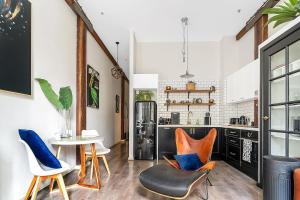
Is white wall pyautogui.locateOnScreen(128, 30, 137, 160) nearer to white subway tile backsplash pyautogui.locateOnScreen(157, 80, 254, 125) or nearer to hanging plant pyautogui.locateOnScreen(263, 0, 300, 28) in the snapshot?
white subway tile backsplash pyautogui.locateOnScreen(157, 80, 254, 125)

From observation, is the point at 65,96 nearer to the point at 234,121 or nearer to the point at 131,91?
the point at 131,91

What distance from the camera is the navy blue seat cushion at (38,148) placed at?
2354 mm

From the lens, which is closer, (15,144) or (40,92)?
(15,144)

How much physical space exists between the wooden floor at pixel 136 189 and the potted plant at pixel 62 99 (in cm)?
90

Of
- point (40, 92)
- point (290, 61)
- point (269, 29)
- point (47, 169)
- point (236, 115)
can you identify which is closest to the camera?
point (47, 169)

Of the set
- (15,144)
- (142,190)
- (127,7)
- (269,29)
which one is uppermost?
(127,7)

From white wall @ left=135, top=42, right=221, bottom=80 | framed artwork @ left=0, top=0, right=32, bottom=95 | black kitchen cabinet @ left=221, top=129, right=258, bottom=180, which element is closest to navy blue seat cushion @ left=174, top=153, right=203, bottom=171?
black kitchen cabinet @ left=221, top=129, right=258, bottom=180

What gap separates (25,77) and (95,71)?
313 cm

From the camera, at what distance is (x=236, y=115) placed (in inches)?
213

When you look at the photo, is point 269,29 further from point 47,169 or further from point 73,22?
point 47,169

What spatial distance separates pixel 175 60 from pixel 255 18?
7.33 feet

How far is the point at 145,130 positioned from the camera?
5.48 metres

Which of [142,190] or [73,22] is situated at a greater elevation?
[73,22]

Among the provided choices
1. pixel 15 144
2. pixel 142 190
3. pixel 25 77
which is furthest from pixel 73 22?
pixel 142 190
